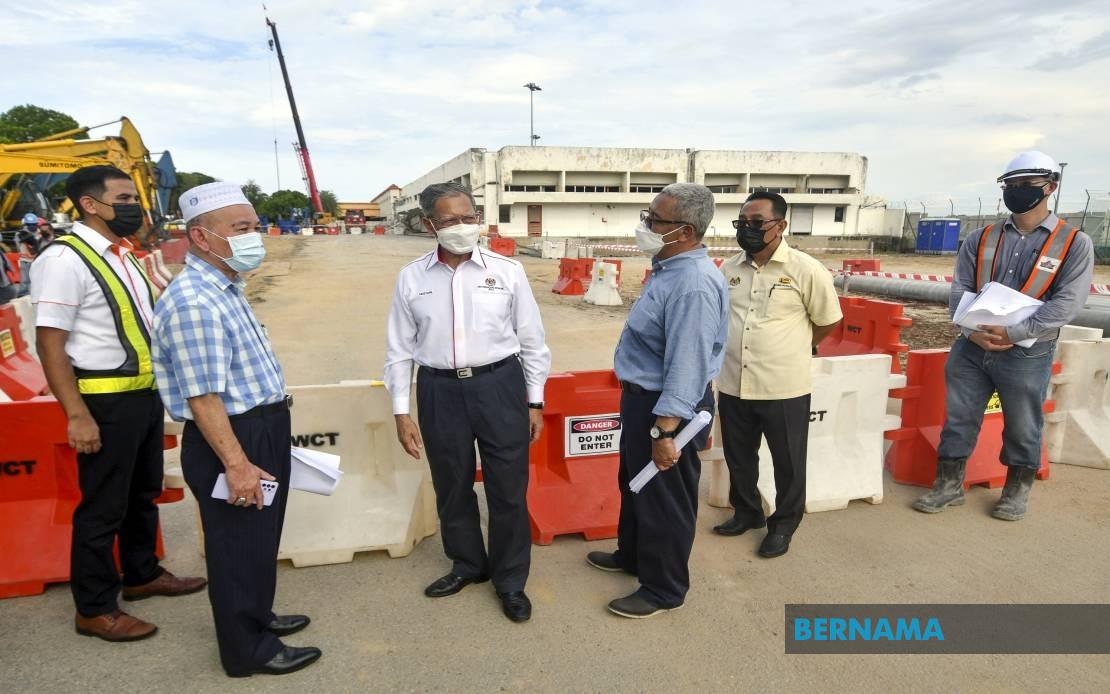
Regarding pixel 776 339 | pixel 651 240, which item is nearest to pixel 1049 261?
pixel 776 339

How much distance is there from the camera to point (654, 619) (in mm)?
3078

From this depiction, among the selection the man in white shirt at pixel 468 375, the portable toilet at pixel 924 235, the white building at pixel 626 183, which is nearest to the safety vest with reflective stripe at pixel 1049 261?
the man in white shirt at pixel 468 375

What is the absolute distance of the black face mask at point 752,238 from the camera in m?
3.43

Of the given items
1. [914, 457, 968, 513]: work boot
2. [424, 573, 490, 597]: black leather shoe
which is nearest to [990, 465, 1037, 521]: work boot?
[914, 457, 968, 513]: work boot

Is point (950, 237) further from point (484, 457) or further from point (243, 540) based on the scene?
point (243, 540)

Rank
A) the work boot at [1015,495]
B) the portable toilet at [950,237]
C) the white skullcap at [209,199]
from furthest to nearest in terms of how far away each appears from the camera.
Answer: the portable toilet at [950,237], the work boot at [1015,495], the white skullcap at [209,199]

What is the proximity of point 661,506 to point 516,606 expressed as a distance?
864mm

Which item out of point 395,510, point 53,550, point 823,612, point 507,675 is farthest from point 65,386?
point 823,612

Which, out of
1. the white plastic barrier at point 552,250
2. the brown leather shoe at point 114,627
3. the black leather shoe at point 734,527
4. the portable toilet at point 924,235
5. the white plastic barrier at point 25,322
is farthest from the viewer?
the portable toilet at point 924,235

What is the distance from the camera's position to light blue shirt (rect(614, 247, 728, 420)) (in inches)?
107

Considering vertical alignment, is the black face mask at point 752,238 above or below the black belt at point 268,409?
above

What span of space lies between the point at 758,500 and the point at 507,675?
6.61 ft

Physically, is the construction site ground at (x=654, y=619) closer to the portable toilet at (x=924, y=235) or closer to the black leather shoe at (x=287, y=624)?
the black leather shoe at (x=287, y=624)

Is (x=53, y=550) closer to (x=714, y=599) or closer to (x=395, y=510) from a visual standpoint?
(x=395, y=510)
